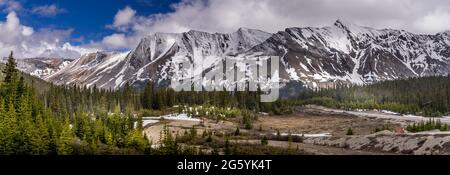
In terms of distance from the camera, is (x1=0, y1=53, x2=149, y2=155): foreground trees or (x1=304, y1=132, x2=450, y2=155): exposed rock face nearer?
(x1=0, y1=53, x2=149, y2=155): foreground trees

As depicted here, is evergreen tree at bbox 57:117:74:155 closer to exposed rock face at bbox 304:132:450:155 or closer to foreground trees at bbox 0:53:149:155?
foreground trees at bbox 0:53:149:155

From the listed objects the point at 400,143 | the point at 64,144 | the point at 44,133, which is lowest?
the point at 400,143

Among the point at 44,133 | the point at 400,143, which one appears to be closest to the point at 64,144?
the point at 44,133

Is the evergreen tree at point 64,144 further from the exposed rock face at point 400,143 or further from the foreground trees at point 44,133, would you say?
the exposed rock face at point 400,143

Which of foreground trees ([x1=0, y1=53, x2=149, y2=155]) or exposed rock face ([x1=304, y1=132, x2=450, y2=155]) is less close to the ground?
foreground trees ([x1=0, y1=53, x2=149, y2=155])

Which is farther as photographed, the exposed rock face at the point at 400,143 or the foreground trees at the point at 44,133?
the exposed rock face at the point at 400,143

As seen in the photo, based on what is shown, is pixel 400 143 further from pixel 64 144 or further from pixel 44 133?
pixel 44 133

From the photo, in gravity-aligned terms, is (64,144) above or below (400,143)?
above

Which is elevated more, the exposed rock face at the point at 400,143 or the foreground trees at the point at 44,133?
the foreground trees at the point at 44,133

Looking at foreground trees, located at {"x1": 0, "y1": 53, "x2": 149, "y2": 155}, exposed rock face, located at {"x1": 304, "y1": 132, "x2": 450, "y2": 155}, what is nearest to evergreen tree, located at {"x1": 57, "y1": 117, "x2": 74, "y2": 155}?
foreground trees, located at {"x1": 0, "y1": 53, "x2": 149, "y2": 155}

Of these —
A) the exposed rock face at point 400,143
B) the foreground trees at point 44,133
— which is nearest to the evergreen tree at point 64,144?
the foreground trees at point 44,133
